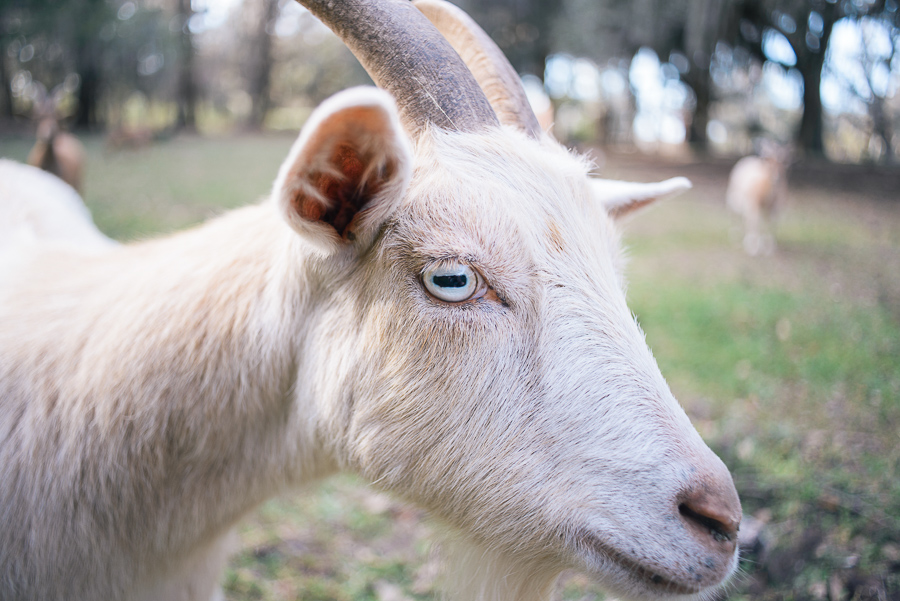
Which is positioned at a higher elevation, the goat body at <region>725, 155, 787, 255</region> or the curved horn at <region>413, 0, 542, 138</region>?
the curved horn at <region>413, 0, 542, 138</region>

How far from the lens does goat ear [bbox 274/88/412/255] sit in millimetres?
1271

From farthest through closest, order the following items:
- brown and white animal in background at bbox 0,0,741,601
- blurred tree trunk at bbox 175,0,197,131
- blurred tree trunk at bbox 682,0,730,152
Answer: blurred tree trunk at bbox 175,0,197,131, blurred tree trunk at bbox 682,0,730,152, brown and white animal in background at bbox 0,0,741,601

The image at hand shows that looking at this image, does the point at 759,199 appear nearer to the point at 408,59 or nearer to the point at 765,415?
the point at 765,415

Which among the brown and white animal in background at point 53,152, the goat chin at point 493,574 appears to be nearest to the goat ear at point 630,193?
the goat chin at point 493,574

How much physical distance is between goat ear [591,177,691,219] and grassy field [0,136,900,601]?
0.91ft

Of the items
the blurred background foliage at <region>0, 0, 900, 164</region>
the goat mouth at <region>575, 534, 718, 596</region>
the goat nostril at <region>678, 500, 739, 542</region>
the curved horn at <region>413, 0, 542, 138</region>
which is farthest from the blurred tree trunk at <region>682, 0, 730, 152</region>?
the goat mouth at <region>575, 534, 718, 596</region>

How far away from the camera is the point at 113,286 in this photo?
1.95 meters

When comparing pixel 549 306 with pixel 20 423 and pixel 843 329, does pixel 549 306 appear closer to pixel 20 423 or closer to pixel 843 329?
pixel 20 423

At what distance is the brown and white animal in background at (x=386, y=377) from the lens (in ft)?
4.58

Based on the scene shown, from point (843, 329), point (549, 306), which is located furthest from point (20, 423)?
point (843, 329)

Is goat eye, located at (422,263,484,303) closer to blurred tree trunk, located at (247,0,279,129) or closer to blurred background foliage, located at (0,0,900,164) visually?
blurred background foliage, located at (0,0,900,164)

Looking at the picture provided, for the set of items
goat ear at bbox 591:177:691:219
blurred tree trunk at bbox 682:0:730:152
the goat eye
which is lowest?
the goat eye

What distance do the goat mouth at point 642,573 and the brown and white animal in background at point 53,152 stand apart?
1053cm

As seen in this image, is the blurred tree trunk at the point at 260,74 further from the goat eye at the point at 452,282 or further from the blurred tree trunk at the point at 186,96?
the goat eye at the point at 452,282
